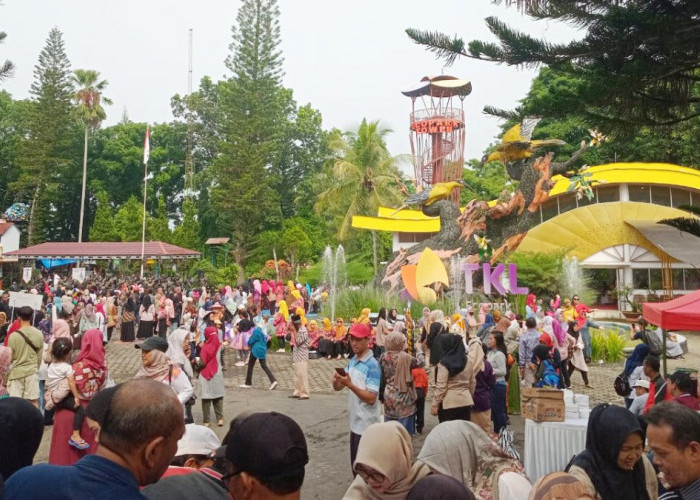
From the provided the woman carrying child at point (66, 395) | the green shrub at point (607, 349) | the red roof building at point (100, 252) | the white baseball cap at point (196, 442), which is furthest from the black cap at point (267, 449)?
the red roof building at point (100, 252)

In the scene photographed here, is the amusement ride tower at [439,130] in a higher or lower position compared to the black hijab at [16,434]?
higher

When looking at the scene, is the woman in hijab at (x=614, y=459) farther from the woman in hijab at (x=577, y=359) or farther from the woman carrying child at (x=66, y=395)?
the woman in hijab at (x=577, y=359)

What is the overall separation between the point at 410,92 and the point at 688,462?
25.9m

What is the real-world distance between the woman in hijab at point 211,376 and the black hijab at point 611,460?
4469mm

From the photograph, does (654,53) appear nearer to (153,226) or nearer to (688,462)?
(688,462)

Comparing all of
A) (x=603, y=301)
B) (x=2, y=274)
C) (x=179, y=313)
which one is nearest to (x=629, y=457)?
(x=179, y=313)

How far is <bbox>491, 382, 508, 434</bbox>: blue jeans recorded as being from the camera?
222 inches

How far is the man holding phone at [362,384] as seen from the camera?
3934 millimetres

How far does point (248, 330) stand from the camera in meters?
10.1

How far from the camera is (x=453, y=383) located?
4.39 m


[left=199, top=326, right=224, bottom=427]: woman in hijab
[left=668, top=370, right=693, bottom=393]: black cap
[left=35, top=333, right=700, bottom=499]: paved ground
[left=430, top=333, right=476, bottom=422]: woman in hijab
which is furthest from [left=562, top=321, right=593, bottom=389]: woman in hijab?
[left=199, top=326, right=224, bottom=427]: woman in hijab

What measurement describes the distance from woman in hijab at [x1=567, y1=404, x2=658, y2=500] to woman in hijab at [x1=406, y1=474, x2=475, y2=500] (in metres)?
0.71

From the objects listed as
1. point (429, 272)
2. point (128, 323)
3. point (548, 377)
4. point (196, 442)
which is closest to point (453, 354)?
point (548, 377)

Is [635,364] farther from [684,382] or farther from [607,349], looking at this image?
[607,349]
